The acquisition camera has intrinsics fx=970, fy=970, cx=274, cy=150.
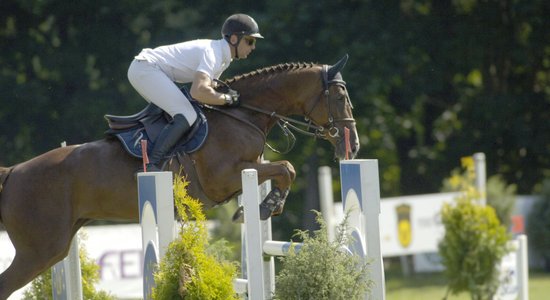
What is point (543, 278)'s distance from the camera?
12.4 metres

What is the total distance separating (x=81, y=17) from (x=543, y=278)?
7674 millimetres

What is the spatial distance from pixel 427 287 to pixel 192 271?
26.7 feet

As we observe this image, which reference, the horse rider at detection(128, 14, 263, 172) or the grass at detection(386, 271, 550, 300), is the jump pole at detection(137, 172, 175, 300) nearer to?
the horse rider at detection(128, 14, 263, 172)

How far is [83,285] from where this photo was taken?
19.0 feet

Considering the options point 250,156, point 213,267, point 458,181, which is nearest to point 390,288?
point 458,181

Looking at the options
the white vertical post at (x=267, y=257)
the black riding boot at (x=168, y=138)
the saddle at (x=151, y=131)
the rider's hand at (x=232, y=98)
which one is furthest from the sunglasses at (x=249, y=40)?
the white vertical post at (x=267, y=257)

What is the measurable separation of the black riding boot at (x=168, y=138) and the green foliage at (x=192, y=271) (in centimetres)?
108

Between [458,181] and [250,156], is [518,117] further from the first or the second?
[250,156]

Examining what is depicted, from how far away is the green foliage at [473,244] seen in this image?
8219 mm

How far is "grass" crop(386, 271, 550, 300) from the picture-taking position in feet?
34.2

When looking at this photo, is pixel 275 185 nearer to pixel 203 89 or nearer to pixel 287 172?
pixel 287 172

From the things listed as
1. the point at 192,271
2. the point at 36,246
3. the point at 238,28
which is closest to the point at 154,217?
the point at 192,271

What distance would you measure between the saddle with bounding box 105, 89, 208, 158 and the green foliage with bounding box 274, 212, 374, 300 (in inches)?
53.9

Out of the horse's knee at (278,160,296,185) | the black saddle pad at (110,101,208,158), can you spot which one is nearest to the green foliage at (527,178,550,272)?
the horse's knee at (278,160,296,185)
